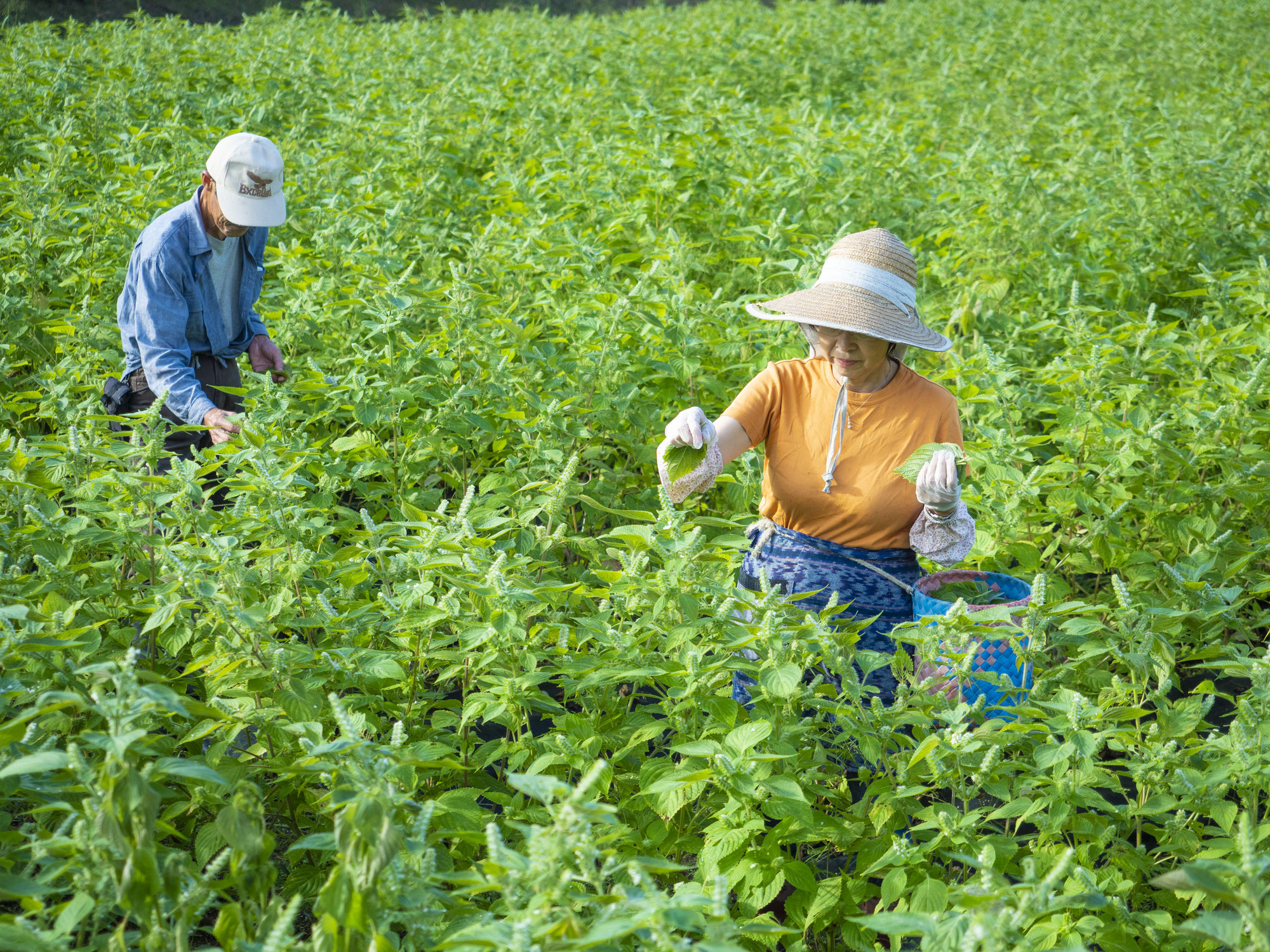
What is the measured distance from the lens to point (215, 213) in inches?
124

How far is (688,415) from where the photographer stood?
2.28m

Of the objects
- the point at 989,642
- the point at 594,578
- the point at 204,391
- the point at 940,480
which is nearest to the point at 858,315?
the point at 940,480

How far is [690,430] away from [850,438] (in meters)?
0.49

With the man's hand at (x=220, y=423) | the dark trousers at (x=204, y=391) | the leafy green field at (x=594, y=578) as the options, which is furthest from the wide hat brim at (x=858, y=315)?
the dark trousers at (x=204, y=391)

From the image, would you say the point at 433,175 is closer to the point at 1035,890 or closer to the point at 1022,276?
the point at 1022,276

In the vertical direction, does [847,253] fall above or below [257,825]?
above

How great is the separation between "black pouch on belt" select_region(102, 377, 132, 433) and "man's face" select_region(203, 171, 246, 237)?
57cm

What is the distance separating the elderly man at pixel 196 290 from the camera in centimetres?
304

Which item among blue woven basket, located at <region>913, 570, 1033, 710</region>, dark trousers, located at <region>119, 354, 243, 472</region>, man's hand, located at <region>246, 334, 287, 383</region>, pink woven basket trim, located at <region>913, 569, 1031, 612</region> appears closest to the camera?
blue woven basket, located at <region>913, 570, 1033, 710</region>

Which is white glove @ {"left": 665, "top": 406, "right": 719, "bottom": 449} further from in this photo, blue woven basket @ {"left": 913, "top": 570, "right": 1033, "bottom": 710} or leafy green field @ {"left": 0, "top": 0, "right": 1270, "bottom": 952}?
blue woven basket @ {"left": 913, "top": 570, "right": 1033, "bottom": 710}

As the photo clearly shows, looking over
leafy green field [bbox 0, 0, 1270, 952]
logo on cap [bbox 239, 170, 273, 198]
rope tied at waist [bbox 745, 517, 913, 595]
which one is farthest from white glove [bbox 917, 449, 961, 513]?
logo on cap [bbox 239, 170, 273, 198]

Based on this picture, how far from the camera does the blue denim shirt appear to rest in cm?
302

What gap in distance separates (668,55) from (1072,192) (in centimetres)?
529

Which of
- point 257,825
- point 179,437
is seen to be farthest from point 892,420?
point 179,437
